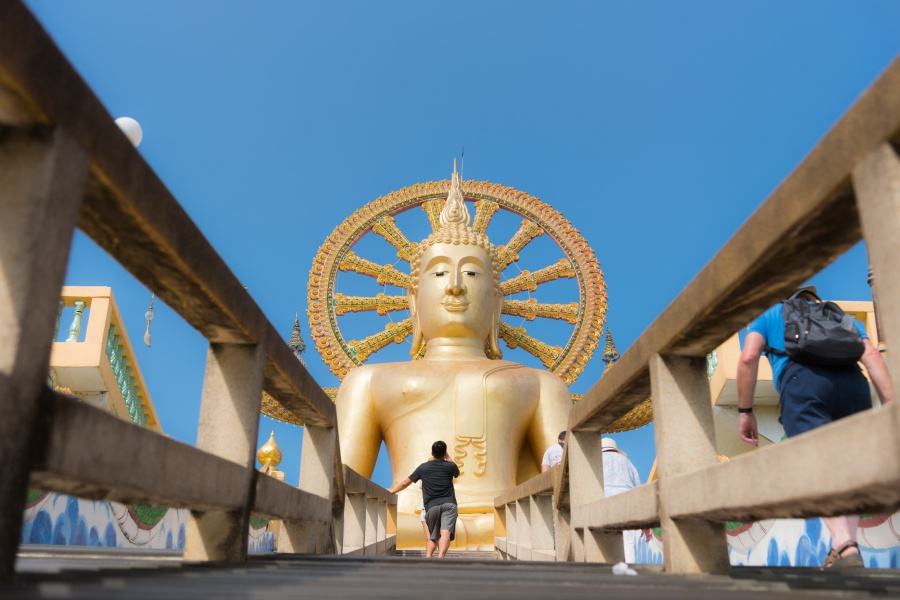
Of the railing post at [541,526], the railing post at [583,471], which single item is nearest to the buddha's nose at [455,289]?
the railing post at [541,526]

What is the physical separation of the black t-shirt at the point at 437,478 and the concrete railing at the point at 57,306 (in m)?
2.82

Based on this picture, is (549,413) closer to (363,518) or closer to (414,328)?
(414,328)

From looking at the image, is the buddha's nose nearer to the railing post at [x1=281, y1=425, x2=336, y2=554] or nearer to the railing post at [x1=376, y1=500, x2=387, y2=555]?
the railing post at [x1=376, y1=500, x2=387, y2=555]

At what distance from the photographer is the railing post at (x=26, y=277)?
1356 mm

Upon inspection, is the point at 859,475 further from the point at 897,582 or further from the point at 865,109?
the point at 897,582

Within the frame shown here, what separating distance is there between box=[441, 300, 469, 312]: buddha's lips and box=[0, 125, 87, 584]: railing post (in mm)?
8901

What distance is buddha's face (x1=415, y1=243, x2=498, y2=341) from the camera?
34.3ft

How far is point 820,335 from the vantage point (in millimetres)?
3258

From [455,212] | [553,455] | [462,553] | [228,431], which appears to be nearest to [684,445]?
[228,431]

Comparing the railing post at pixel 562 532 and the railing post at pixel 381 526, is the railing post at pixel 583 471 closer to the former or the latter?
the railing post at pixel 562 532

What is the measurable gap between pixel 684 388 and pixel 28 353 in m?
1.98

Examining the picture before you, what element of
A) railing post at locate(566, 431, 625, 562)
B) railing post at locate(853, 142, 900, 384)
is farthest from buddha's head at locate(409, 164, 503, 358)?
railing post at locate(853, 142, 900, 384)

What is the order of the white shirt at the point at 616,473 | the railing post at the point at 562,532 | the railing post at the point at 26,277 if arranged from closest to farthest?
the railing post at the point at 26,277 < the railing post at the point at 562,532 < the white shirt at the point at 616,473

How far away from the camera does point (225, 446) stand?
272 centimetres
